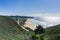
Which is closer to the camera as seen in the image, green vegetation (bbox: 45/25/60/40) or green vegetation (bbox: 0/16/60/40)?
green vegetation (bbox: 0/16/60/40)

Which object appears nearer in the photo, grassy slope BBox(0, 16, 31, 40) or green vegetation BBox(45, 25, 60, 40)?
grassy slope BBox(0, 16, 31, 40)

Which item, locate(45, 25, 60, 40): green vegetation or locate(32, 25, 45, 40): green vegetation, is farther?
locate(45, 25, 60, 40): green vegetation

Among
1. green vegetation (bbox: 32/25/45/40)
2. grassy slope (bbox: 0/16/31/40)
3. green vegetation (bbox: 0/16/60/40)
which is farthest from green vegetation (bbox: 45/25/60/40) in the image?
grassy slope (bbox: 0/16/31/40)

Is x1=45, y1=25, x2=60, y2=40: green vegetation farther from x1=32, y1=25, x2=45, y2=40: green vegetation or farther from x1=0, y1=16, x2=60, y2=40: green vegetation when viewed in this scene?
x1=32, y1=25, x2=45, y2=40: green vegetation

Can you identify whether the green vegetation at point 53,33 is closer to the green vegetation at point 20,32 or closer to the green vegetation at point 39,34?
the green vegetation at point 20,32

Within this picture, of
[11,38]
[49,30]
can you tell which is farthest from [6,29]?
[49,30]

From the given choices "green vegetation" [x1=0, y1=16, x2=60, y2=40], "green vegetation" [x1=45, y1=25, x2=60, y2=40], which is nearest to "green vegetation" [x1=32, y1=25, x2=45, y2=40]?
"green vegetation" [x1=0, y1=16, x2=60, y2=40]

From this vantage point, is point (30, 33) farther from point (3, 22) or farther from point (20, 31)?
point (3, 22)

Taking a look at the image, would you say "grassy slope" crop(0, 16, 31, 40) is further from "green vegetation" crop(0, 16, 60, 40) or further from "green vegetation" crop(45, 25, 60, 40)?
"green vegetation" crop(45, 25, 60, 40)

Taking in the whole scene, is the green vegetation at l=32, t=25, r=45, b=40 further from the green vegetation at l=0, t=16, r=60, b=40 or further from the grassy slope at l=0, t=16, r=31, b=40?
the grassy slope at l=0, t=16, r=31, b=40
